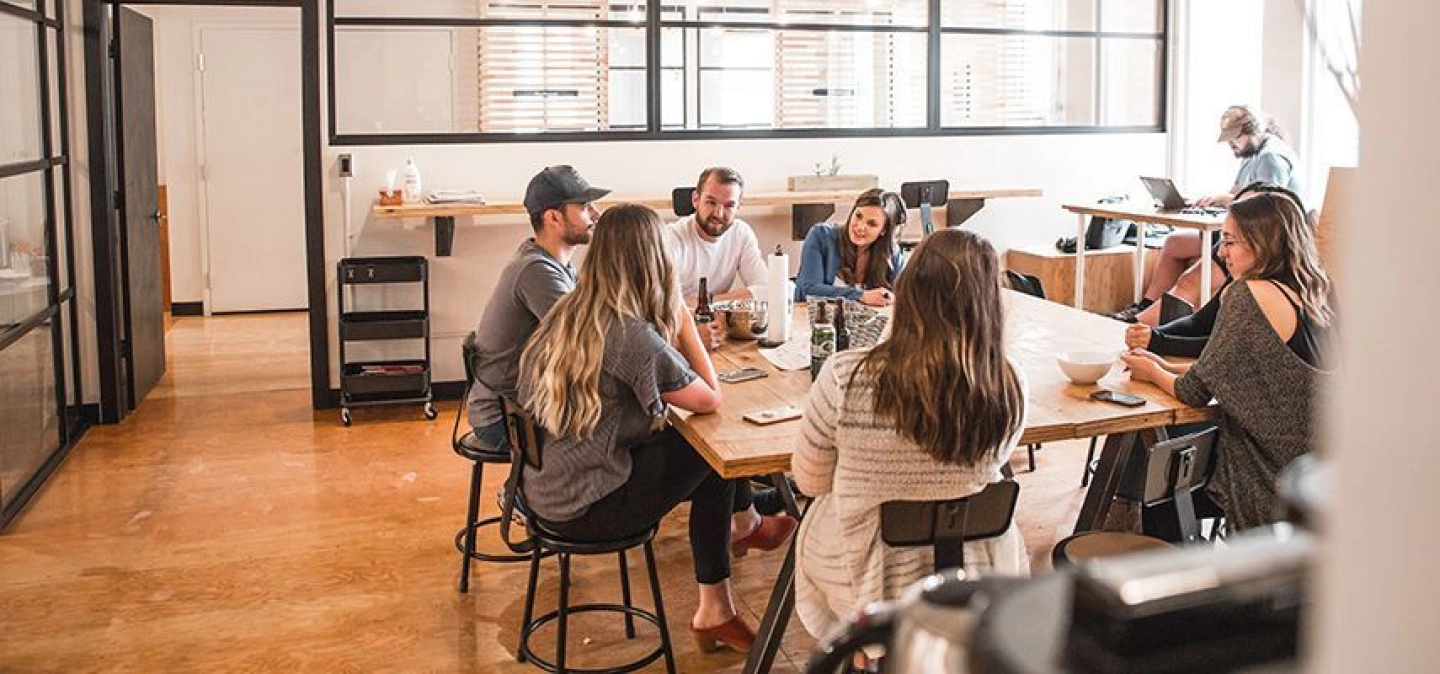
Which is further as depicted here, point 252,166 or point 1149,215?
point 252,166

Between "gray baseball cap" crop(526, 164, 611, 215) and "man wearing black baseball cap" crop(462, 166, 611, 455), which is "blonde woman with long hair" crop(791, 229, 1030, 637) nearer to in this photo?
"man wearing black baseball cap" crop(462, 166, 611, 455)

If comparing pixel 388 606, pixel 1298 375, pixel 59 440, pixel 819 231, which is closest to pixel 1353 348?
pixel 1298 375

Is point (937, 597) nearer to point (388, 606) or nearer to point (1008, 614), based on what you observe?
point (1008, 614)

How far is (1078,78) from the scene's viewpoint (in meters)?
7.88

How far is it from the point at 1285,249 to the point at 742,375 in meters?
1.36

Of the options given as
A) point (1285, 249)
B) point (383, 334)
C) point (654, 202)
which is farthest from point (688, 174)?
point (1285, 249)

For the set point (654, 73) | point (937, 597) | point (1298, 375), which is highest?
point (654, 73)

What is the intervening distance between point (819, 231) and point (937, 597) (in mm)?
4448

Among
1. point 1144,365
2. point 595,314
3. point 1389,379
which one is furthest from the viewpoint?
point 1144,365

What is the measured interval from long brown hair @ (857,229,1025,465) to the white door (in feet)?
25.4

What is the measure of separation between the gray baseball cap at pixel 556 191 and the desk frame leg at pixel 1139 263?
4.50 metres

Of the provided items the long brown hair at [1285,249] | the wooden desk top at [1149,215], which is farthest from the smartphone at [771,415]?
the wooden desk top at [1149,215]

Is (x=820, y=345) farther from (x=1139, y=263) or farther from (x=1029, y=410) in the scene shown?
(x=1139, y=263)

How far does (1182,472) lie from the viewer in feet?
10.1
